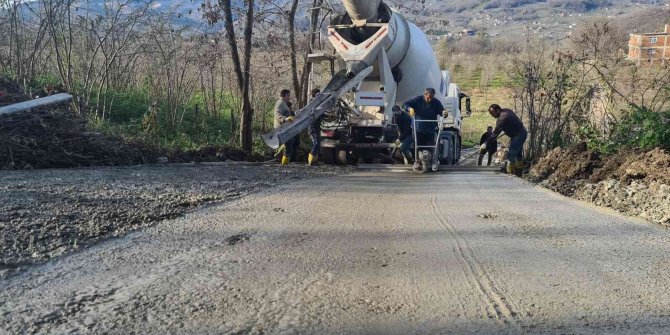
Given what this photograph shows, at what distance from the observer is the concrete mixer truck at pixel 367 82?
44.0ft

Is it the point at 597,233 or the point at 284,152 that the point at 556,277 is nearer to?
the point at 597,233

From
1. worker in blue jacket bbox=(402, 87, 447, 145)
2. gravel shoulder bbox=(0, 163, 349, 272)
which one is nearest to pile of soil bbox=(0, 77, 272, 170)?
gravel shoulder bbox=(0, 163, 349, 272)

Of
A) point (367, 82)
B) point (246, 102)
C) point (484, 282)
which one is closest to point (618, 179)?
point (484, 282)

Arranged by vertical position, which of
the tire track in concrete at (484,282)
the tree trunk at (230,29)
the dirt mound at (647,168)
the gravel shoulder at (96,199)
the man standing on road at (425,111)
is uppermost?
the tree trunk at (230,29)

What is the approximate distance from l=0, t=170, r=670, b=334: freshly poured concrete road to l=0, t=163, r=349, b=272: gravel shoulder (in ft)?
1.27

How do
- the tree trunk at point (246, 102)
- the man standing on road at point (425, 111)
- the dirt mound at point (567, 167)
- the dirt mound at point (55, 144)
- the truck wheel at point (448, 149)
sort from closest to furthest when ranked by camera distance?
the dirt mound at point (55, 144)
the dirt mound at point (567, 167)
the man standing on road at point (425, 111)
the tree trunk at point (246, 102)
the truck wheel at point (448, 149)

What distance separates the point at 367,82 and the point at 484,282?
1007 centimetres

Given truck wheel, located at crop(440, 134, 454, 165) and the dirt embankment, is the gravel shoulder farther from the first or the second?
truck wheel, located at crop(440, 134, 454, 165)

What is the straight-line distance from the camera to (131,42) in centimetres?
1802

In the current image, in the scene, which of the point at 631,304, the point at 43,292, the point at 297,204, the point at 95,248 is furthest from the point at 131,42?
the point at 631,304

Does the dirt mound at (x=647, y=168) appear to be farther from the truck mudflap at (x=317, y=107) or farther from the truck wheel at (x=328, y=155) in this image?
the truck wheel at (x=328, y=155)

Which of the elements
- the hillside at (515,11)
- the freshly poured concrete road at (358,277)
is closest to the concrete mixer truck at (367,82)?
the freshly poured concrete road at (358,277)

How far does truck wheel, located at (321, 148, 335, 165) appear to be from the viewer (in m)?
14.6

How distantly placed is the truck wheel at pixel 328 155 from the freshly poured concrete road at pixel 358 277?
282 inches
